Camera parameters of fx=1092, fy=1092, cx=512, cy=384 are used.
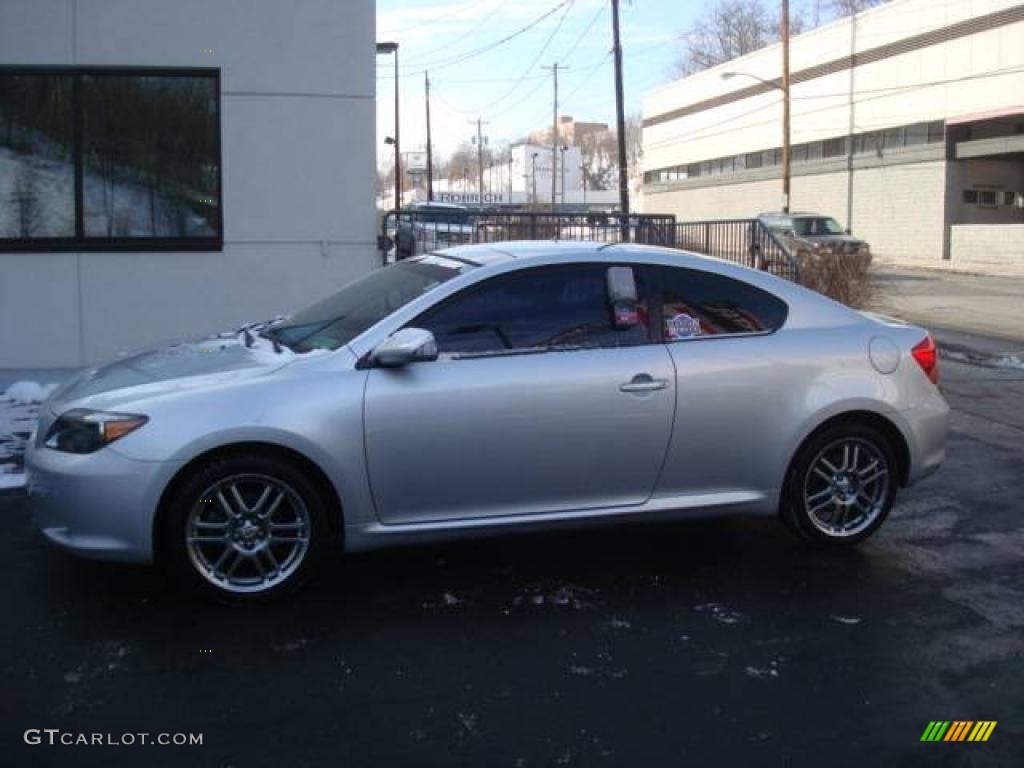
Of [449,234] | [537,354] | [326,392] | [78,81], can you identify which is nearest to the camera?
[326,392]

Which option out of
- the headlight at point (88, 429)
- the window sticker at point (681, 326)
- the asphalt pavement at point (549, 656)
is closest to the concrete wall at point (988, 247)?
the asphalt pavement at point (549, 656)

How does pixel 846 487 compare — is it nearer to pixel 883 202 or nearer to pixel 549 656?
pixel 549 656

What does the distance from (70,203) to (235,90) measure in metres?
1.84

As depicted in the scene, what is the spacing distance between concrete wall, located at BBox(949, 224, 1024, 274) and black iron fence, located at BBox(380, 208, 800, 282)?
25.3m

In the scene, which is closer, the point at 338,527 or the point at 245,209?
the point at 338,527

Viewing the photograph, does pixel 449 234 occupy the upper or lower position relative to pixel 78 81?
lower

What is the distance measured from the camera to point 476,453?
4910 mm

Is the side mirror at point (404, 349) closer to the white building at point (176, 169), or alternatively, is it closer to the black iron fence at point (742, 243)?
the white building at point (176, 169)

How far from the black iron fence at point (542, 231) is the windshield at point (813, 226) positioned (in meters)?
17.7

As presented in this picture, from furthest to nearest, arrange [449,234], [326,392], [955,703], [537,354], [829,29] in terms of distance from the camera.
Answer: [829,29], [449,234], [537,354], [326,392], [955,703]

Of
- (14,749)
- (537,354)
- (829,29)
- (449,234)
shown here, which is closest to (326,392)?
(537,354)

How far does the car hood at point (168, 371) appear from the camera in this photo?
474 centimetres

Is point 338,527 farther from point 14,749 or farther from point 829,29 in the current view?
point 829,29

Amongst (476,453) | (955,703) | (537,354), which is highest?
(537,354)
